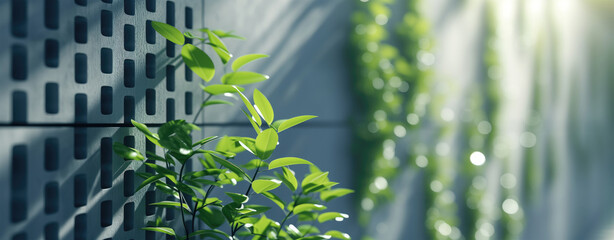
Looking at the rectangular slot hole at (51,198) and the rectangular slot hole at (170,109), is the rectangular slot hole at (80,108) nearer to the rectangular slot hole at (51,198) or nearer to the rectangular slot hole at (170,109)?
the rectangular slot hole at (51,198)

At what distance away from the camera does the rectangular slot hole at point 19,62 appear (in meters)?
1.00

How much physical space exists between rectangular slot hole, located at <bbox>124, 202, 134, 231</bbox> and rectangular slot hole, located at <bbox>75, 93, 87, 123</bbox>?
23 centimetres

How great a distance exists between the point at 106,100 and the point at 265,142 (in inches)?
15.2

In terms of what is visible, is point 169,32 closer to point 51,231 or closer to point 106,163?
point 106,163

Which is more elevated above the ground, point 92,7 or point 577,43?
point 577,43

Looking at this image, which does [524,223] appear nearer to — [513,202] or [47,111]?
[513,202]

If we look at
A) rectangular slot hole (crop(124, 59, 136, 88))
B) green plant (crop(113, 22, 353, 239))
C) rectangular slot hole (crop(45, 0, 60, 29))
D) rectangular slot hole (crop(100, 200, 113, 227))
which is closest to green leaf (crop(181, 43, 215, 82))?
green plant (crop(113, 22, 353, 239))

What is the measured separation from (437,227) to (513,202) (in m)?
0.70

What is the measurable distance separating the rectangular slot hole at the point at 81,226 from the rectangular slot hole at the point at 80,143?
5.0 inches

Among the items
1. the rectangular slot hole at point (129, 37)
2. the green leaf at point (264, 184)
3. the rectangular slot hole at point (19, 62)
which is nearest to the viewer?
the rectangular slot hole at point (19, 62)

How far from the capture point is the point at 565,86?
340 centimetres

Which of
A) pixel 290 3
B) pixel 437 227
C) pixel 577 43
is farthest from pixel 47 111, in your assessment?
pixel 577 43

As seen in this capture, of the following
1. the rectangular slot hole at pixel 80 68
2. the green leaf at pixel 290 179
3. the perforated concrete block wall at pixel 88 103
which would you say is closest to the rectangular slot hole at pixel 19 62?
the perforated concrete block wall at pixel 88 103

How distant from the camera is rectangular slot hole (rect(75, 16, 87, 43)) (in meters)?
1.11
